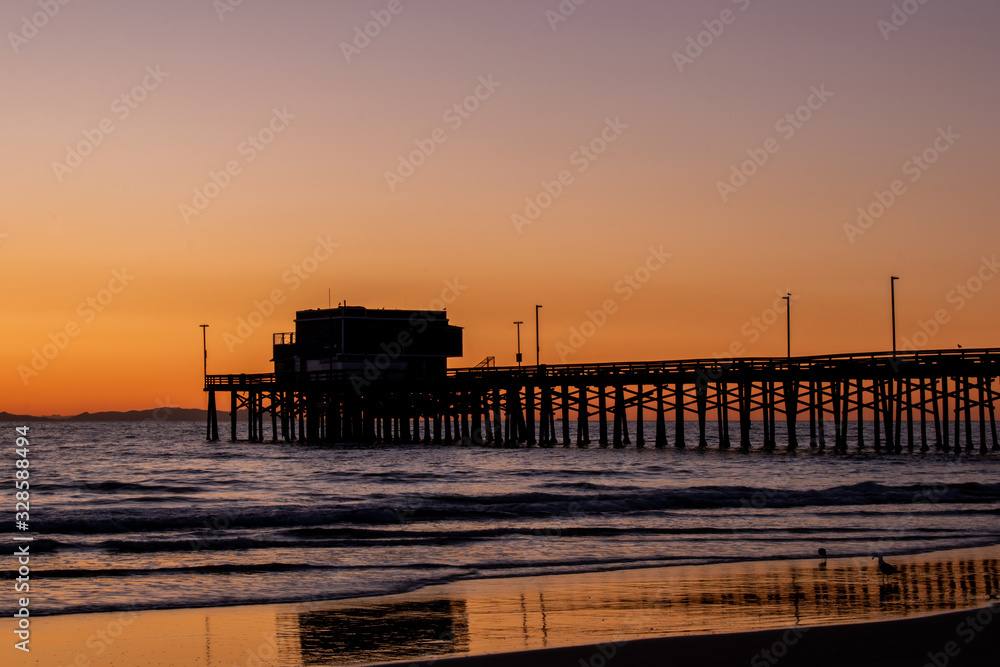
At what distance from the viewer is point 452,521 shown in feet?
79.3

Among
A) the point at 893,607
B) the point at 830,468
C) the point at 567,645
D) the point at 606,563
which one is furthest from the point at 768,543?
the point at 830,468

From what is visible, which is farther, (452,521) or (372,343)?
(372,343)

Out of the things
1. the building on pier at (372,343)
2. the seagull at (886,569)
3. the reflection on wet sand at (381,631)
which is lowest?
the seagull at (886,569)

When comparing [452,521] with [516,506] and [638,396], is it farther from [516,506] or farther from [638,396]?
[638,396]

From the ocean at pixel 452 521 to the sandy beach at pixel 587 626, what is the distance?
1.23 meters

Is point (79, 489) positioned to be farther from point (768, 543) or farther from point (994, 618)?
point (994, 618)

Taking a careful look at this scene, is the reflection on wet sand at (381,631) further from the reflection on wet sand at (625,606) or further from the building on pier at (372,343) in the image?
the building on pier at (372,343)

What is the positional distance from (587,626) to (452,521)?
40.7ft

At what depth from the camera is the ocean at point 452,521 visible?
52.6 ft

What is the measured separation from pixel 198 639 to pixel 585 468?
30701mm

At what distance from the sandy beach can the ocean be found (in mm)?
1226

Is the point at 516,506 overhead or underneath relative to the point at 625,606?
underneath

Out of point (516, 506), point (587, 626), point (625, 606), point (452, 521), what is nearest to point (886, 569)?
point (625, 606)

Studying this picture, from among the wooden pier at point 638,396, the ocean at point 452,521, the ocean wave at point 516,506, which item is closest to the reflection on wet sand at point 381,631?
the ocean at point 452,521
